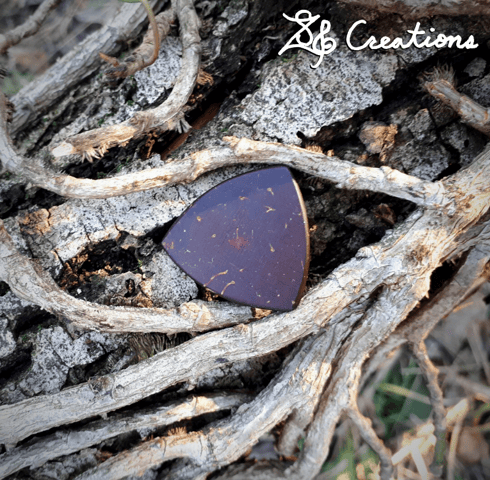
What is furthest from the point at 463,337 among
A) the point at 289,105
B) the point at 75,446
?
the point at 75,446

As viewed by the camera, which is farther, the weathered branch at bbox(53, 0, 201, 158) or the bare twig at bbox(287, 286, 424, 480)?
the bare twig at bbox(287, 286, 424, 480)

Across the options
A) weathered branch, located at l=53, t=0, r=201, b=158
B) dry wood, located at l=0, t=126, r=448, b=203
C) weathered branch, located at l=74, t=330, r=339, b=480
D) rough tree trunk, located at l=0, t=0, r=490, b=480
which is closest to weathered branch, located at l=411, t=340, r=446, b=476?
rough tree trunk, located at l=0, t=0, r=490, b=480

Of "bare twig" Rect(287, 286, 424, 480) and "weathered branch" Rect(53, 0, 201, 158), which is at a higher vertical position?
"weathered branch" Rect(53, 0, 201, 158)

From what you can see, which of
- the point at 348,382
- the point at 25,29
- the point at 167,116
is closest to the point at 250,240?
the point at 167,116

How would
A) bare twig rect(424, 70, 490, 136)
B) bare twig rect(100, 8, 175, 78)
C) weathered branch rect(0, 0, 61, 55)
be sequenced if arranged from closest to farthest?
bare twig rect(424, 70, 490, 136) → bare twig rect(100, 8, 175, 78) → weathered branch rect(0, 0, 61, 55)

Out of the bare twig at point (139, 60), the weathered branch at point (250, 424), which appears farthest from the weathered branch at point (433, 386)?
the bare twig at point (139, 60)

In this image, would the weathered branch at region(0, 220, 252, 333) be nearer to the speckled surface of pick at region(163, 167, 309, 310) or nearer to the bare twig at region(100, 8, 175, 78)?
the speckled surface of pick at region(163, 167, 309, 310)

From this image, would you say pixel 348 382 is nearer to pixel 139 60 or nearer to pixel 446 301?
pixel 446 301
